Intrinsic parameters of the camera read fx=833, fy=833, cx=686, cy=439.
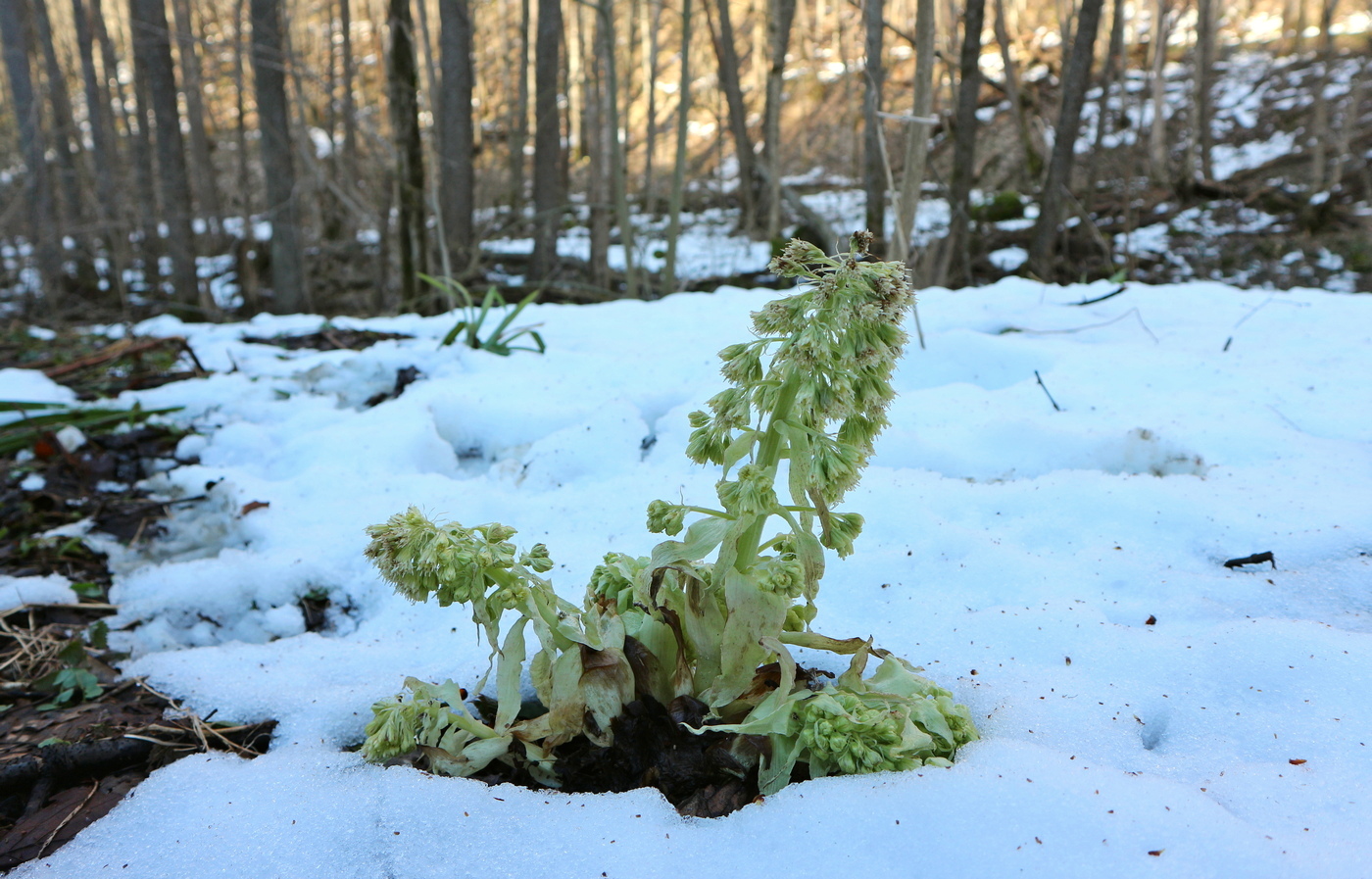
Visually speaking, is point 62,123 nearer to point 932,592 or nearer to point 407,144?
point 407,144

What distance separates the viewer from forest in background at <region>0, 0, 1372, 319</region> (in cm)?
680

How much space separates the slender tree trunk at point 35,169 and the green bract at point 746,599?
10383 millimetres

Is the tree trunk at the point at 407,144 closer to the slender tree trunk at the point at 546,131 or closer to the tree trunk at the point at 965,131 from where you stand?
the slender tree trunk at the point at 546,131

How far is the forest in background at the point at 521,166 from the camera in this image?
22.3 feet

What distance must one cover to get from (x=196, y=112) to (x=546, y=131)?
5.00m

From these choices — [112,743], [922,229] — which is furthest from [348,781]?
[922,229]

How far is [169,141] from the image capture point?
862 cm

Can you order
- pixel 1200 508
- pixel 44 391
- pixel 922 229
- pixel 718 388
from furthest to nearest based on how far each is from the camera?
pixel 922 229 < pixel 44 391 < pixel 718 388 < pixel 1200 508

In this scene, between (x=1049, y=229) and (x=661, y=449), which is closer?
(x=661, y=449)

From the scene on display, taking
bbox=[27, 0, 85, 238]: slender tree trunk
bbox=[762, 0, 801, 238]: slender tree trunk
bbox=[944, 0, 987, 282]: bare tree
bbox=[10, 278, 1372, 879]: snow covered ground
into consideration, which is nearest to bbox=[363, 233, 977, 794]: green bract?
bbox=[10, 278, 1372, 879]: snow covered ground

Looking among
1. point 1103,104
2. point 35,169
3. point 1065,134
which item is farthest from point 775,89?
point 35,169

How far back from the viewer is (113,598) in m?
2.10

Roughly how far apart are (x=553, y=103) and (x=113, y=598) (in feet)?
28.1

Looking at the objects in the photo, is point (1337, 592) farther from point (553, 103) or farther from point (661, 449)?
point (553, 103)
